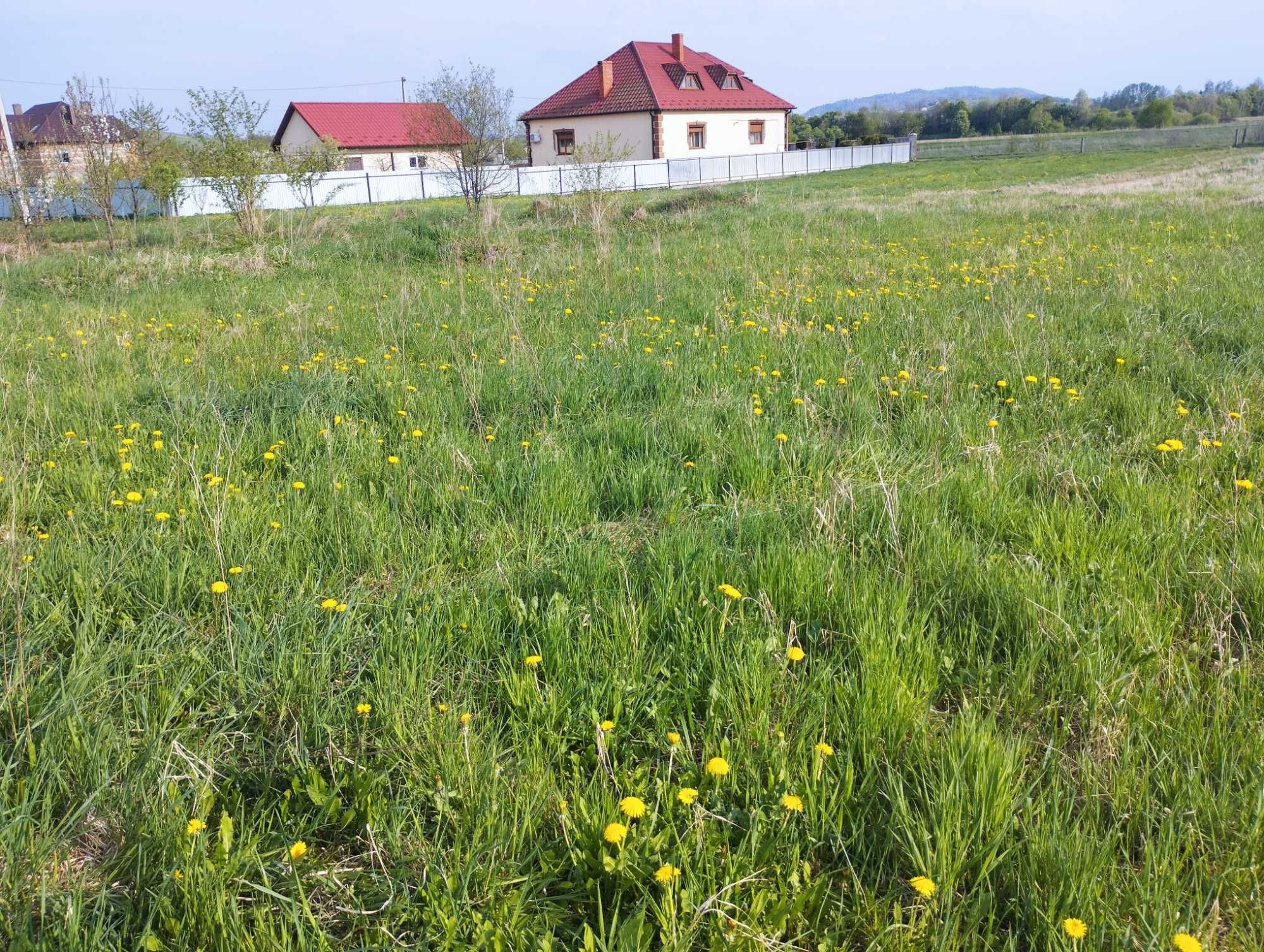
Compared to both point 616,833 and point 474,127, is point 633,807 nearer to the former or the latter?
point 616,833

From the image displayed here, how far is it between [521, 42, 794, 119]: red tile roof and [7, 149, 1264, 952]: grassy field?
46072mm

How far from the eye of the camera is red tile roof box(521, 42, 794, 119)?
47375 mm

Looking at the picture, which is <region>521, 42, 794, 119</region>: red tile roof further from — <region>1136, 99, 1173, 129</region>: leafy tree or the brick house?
<region>1136, 99, 1173, 129</region>: leafy tree

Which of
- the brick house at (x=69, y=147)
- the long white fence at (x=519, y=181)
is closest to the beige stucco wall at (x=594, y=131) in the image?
the long white fence at (x=519, y=181)

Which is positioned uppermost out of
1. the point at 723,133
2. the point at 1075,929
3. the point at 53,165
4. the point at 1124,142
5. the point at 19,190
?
the point at 723,133

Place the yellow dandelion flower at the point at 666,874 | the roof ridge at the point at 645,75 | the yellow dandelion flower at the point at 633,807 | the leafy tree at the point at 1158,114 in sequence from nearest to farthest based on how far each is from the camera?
the yellow dandelion flower at the point at 666,874, the yellow dandelion flower at the point at 633,807, the roof ridge at the point at 645,75, the leafy tree at the point at 1158,114

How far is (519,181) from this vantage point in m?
36.7

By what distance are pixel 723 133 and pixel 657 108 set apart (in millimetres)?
6920

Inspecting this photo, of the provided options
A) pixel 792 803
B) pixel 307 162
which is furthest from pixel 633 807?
pixel 307 162

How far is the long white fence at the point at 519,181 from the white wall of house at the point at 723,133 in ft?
14.4

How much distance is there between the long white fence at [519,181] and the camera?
29703 mm

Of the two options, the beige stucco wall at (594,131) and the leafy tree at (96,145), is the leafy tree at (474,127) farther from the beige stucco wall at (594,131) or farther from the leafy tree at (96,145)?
the beige stucco wall at (594,131)

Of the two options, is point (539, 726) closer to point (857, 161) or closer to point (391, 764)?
point (391, 764)

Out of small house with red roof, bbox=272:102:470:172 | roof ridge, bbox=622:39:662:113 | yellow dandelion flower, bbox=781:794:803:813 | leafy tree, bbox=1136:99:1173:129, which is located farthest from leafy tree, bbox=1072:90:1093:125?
yellow dandelion flower, bbox=781:794:803:813
